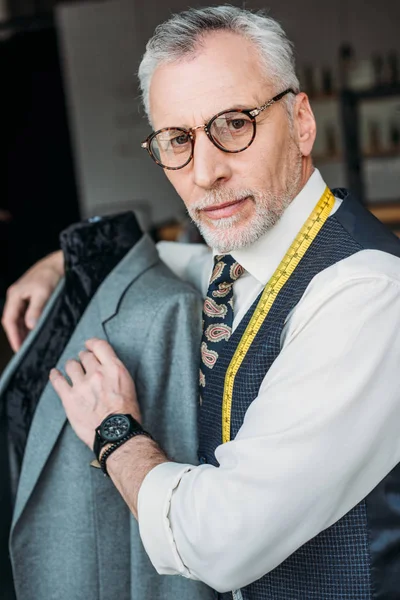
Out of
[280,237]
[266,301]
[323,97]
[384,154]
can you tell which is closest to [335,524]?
[266,301]

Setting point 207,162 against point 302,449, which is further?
point 207,162

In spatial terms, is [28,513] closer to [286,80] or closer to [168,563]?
[168,563]

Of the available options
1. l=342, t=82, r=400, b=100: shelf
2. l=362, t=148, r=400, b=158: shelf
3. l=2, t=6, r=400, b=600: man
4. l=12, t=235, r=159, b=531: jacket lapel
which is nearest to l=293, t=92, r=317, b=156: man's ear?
l=2, t=6, r=400, b=600: man

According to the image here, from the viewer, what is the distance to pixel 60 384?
1274 millimetres

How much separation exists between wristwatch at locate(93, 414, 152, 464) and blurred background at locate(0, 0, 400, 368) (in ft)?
18.5

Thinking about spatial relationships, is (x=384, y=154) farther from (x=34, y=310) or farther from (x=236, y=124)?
(x=236, y=124)

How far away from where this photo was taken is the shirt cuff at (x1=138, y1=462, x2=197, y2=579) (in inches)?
40.5

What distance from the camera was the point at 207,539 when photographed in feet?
3.24

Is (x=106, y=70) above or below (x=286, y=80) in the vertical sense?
below

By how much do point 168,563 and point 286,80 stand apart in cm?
77

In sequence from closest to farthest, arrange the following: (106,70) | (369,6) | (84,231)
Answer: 1. (84,231)
2. (369,6)
3. (106,70)

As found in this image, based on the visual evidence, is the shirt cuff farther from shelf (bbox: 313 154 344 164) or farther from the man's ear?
shelf (bbox: 313 154 344 164)

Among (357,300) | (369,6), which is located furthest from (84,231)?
(369,6)

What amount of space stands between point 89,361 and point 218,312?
0.79 feet
